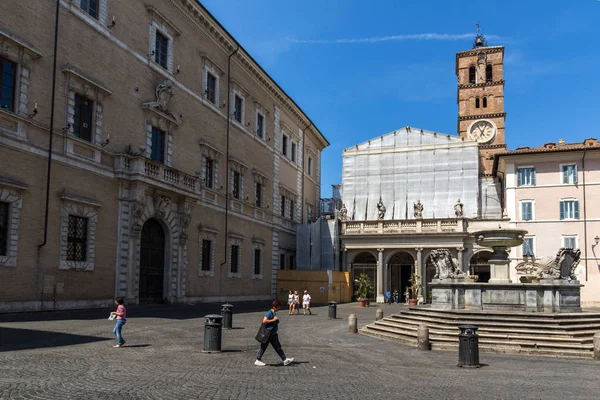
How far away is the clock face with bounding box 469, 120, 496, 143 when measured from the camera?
A: 67188mm

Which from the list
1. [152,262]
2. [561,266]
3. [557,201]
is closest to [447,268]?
[561,266]

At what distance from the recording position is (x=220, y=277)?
34.1 metres

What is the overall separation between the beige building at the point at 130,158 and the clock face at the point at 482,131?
3419 cm

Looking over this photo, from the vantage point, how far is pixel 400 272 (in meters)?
51.2

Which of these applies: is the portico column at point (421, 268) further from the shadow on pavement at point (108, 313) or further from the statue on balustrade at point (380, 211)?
the shadow on pavement at point (108, 313)

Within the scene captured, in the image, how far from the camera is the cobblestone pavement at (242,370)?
9109 millimetres

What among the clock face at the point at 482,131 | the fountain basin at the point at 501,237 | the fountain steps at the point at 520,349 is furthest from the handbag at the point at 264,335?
the clock face at the point at 482,131

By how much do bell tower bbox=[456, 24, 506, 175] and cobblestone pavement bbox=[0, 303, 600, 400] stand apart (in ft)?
177

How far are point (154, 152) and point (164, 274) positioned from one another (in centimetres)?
598

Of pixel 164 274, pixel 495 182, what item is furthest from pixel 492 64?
pixel 164 274

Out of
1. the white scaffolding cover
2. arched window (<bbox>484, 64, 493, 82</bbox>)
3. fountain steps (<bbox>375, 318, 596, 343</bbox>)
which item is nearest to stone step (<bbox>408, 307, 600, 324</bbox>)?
fountain steps (<bbox>375, 318, 596, 343</bbox>)

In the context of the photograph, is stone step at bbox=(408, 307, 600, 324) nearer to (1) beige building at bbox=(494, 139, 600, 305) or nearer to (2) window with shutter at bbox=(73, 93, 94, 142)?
(2) window with shutter at bbox=(73, 93, 94, 142)

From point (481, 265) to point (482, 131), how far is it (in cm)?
2648

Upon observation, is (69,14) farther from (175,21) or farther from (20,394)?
(20,394)
